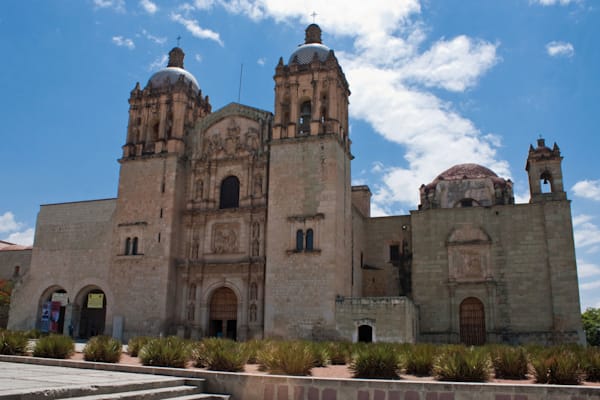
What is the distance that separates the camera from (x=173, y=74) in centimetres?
3438

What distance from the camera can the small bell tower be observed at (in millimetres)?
29031

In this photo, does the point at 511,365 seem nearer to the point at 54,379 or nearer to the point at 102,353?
the point at 54,379

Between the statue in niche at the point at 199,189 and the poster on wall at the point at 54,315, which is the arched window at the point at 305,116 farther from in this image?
the poster on wall at the point at 54,315

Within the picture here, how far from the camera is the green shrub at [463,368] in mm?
11805

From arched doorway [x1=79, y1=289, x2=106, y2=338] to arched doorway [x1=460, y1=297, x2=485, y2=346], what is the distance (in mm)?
19787

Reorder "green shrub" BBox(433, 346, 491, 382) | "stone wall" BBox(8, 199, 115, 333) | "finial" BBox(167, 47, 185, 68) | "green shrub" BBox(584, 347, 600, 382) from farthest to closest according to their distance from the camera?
1. "finial" BBox(167, 47, 185, 68)
2. "stone wall" BBox(8, 199, 115, 333)
3. "green shrub" BBox(584, 347, 600, 382)
4. "green shrub" BBox(433, 346, 491, 382)

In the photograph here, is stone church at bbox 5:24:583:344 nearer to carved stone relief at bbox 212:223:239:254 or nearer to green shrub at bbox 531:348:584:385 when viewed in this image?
carved stone relief at bbox 212:223:239:254

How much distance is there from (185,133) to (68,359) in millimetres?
20013

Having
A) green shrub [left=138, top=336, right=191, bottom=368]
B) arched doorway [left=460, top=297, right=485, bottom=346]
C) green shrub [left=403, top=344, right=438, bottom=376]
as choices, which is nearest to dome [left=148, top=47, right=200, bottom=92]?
arched doorway [left=460, top=297, right=485, bottom=346]

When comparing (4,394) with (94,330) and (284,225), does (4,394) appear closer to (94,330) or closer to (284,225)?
(284,225)

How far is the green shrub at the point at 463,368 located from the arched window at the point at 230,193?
773 inches

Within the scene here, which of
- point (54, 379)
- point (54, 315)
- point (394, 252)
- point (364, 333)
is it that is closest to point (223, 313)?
point (364, 333)

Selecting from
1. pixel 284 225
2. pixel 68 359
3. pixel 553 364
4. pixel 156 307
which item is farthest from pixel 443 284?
pixel 68 359

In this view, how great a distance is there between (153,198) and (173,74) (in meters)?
8.33
